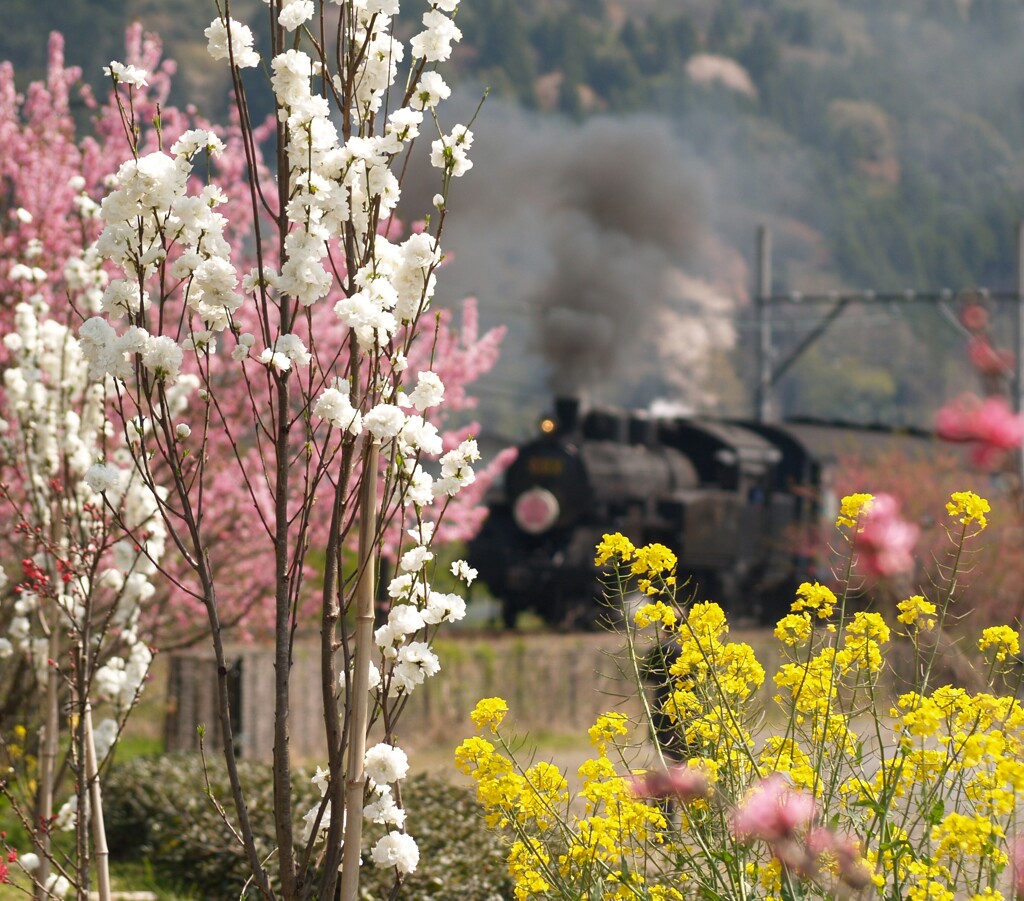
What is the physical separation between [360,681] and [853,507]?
4.17ft

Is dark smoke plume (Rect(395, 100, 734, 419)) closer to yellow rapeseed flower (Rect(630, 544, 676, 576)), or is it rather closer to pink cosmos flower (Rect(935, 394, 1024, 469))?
yellow rapeseed flower (Rect(630, 544, 676, 576))

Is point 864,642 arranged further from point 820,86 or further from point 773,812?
point 820,86

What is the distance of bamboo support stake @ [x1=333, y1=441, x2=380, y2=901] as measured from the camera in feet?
9.79

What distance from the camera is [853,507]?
3.38 metres

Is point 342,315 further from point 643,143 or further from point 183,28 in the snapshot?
point 183,28

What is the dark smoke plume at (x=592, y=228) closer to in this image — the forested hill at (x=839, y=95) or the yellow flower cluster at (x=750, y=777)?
the yellow flower cluster at (x=750, y=777)

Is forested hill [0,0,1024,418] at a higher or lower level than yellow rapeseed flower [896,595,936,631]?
higher

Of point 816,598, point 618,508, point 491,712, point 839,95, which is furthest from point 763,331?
point 839,95

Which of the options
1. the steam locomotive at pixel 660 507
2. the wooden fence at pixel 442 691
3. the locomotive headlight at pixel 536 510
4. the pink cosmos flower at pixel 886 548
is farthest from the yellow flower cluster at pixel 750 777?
the locomotive headlight at pixel 536 510

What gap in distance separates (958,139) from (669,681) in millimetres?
155808

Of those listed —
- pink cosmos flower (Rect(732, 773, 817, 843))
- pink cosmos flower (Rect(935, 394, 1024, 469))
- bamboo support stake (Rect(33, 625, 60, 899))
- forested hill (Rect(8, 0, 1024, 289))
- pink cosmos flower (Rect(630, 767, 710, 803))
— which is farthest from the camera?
forested hill (Rect(8, 0, 1024, 289))

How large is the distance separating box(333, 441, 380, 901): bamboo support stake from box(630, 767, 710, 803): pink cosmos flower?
63 cm

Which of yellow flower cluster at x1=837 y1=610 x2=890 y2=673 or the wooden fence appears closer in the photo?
yellow flower cluster at x1=837 y1=610 x2=890 y2=673

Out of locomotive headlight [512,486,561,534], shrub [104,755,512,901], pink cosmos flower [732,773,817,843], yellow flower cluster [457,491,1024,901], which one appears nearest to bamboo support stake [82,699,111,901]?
yellow flower cluster [457,491,1024,901]
